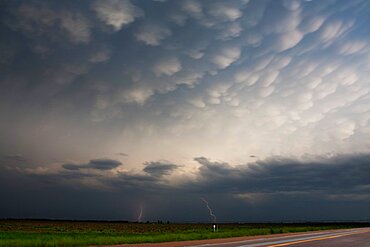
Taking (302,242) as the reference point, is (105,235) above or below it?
above

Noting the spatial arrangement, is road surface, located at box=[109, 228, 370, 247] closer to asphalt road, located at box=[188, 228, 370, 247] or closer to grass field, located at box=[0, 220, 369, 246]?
asphalt road, located at box=[188, 228, 370, 247]

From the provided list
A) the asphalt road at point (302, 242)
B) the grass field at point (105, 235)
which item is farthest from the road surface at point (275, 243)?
the grass field at point (105, 235)

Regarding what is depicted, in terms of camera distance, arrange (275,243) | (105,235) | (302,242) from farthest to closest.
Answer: (105,235), (302,242), (275,243)

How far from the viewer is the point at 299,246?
22.6 m

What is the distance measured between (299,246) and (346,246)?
3153mm

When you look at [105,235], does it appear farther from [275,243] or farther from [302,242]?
[302,242]

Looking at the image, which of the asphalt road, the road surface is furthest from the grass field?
Result: the asphalt road

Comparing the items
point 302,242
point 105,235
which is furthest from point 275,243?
point 105,235

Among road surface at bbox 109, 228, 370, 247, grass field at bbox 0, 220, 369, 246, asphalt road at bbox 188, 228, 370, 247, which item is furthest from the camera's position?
grass field at bbox 0, 220, 369, 246

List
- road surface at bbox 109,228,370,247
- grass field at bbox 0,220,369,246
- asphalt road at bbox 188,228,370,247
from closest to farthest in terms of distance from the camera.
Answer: asphalt road at bbox 188,228,370,247 < road surface at bbox 109,228,370,247 < grass field at bbox 0,220,369,246

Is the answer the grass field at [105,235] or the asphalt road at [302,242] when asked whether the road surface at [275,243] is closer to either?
the asphalt road at [302,242]

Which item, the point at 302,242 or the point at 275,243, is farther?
the point at 302,242

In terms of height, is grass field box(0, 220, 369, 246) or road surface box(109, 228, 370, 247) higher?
grass field box(0, 220, 369, 246)

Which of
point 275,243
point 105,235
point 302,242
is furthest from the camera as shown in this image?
point 105,235
